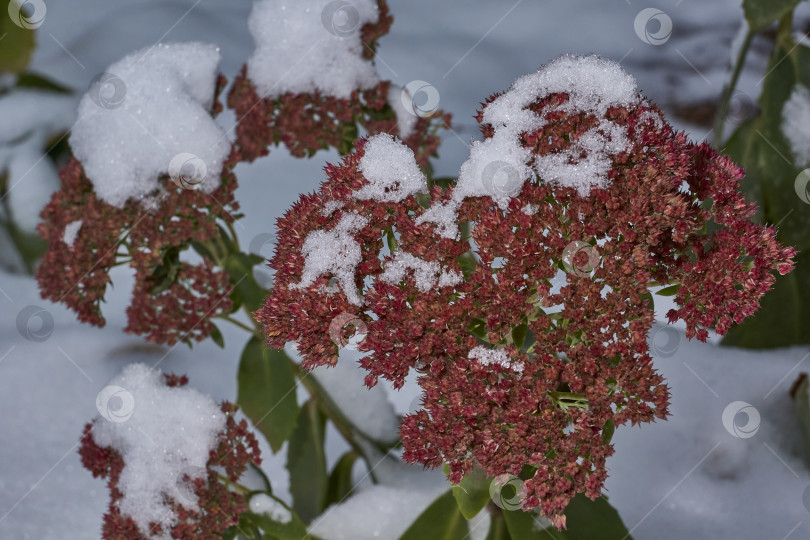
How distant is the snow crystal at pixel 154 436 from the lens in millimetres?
1043

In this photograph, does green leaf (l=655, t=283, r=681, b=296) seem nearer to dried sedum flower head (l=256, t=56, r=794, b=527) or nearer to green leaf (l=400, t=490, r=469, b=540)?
dried sedum flower head (l=256, t=56, r=794, b=527)

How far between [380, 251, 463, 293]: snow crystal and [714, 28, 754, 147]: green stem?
0.85 m

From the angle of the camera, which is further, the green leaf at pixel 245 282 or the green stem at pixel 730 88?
the green stem at pixel 730 88

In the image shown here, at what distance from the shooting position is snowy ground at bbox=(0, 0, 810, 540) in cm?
141

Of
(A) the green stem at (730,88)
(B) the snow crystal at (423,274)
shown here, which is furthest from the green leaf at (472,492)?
(A) the green stem at (730,88)

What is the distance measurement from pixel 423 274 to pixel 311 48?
60 cm

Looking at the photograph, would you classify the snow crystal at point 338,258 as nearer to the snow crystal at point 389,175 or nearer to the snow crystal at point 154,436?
the snow crystal at point 389,175

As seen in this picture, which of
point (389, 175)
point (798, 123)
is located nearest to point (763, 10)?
point (798, 123)

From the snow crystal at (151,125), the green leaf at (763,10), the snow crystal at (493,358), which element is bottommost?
the snow crystal at (151,125)

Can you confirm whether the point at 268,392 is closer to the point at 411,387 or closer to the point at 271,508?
the point at 271,508

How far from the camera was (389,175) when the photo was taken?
31.0 inches

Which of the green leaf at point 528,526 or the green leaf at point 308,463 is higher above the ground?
the green leaf at point 528,526

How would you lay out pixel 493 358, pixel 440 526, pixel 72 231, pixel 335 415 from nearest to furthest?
1. pixel 493 358
2. pixel 440 526
3. pixel 72 231
4. pixel 335 415

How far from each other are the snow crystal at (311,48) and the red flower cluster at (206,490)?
0.45m
